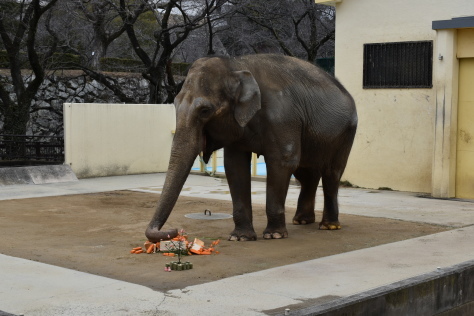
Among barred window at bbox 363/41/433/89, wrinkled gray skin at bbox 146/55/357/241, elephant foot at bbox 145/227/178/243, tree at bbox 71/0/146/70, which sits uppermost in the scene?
tree at bbox 71/0/146/70

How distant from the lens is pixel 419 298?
7234mm

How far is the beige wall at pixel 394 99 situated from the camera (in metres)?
14.4

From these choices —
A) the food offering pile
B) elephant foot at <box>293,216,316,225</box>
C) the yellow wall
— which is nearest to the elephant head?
the food offering pile

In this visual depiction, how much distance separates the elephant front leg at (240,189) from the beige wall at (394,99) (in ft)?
19.0

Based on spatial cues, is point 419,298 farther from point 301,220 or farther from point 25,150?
point 25,150

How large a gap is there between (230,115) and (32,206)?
5026 millimetres

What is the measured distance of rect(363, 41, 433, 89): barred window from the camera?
14898 mm

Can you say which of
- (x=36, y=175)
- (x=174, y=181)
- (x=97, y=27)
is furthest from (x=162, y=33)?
(x=174, y=181)

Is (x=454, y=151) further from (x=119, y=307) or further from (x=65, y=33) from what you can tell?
(x=65, y=33)

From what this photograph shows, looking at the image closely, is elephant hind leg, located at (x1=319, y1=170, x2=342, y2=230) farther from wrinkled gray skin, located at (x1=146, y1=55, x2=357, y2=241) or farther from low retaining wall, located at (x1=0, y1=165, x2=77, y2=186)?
low retaining wall, located at (x1=0, y1=165, x2=77, y2=186)

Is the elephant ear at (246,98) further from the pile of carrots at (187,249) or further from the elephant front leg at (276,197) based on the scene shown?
the pile of carrots at (187,249)

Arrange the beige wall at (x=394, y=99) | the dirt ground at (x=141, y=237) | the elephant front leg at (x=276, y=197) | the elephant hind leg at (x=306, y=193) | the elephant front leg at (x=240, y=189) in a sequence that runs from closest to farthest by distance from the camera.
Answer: the dirt ground at (x=141, y=237) → the elephant front leg at (x=276, y=197) → the elephant front leg at (x=240, y=189) → the elephant hind leg at (x=306, y=193) → the beige wall at (x=394, y=99)

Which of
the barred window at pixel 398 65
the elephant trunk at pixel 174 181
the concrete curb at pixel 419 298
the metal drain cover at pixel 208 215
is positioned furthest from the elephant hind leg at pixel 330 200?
the barred window at pixel 398 65

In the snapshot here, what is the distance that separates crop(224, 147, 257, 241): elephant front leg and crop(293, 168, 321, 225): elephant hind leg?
4.56 feet
